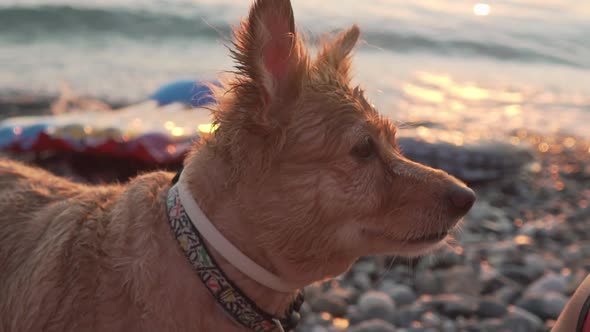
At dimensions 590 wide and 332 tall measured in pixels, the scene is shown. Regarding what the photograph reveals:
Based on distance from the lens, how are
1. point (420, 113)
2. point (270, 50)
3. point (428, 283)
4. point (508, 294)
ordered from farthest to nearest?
point (420, 113), point (428, 283), point (508, 294), point (270, 50)

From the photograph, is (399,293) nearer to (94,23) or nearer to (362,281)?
(362,281)

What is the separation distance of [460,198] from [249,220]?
3.09 feet

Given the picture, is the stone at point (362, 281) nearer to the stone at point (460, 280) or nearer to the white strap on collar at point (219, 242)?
the stone at point (460, 280)

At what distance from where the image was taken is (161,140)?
6.55 meters

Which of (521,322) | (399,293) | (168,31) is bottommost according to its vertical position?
(168,31)

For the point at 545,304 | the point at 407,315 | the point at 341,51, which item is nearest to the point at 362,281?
the point at 407,315

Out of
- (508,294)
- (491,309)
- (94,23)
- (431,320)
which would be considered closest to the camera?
(431,320)

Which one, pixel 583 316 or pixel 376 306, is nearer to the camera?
pixel 583 316

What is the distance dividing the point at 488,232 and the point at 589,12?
14.7 metres

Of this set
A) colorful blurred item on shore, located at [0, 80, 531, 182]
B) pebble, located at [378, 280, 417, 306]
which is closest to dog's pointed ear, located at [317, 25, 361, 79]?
pebble, located at [378, 280, 417, 306]

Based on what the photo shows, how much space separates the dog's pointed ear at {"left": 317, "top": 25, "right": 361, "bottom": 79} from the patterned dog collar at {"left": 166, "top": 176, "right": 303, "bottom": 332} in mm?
1031

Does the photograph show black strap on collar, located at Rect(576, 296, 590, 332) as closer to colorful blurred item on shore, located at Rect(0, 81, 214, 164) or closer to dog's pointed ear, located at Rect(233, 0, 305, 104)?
dog's pointed ear, located at Rect(233, 0, 305, 104)

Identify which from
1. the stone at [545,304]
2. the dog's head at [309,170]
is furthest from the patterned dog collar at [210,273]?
the stone at [545,304]

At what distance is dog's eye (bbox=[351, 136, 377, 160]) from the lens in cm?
271
